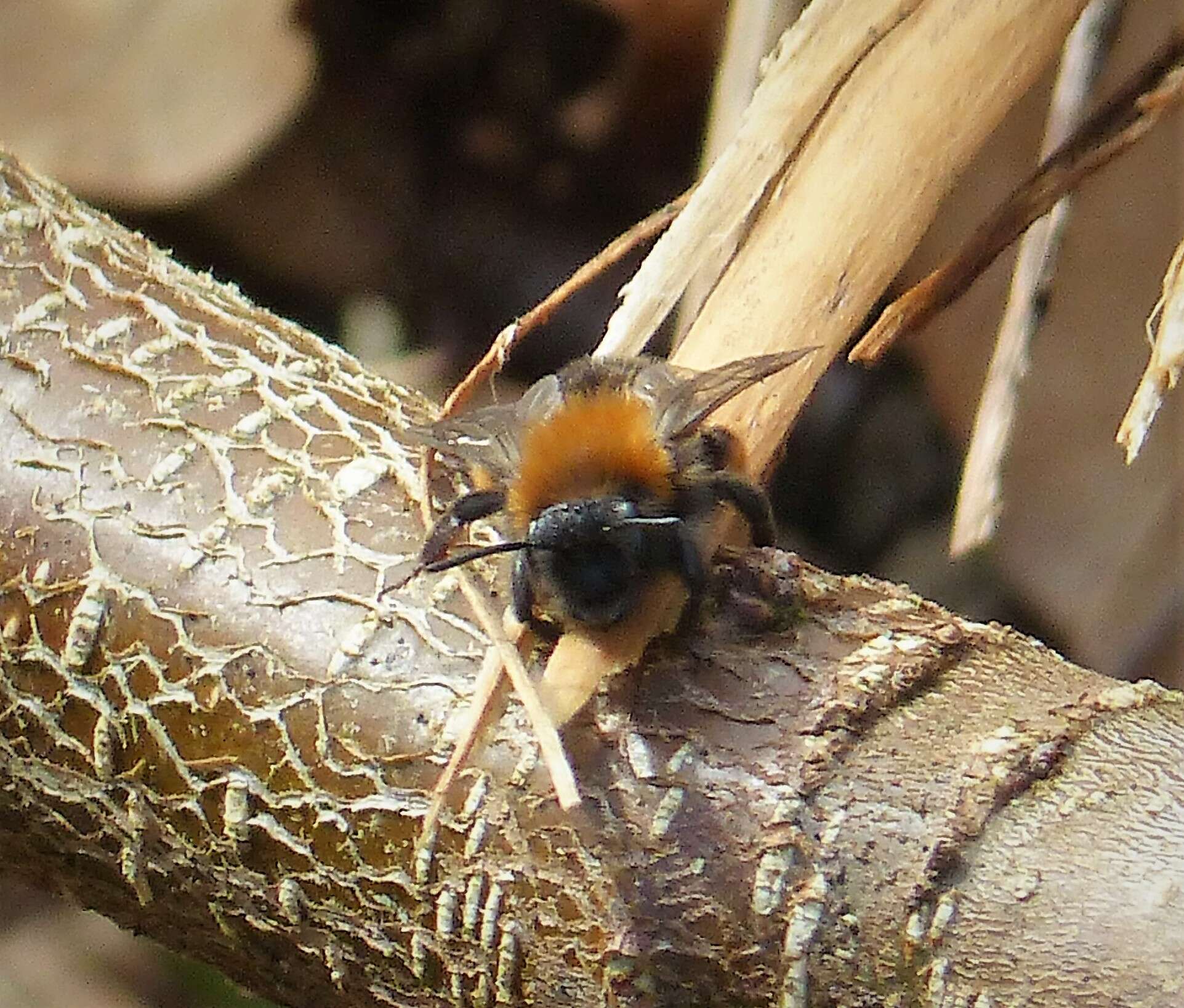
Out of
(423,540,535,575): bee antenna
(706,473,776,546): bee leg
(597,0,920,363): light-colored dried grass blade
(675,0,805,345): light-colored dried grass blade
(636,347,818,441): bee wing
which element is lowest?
(423,540,535,575): bee antenna

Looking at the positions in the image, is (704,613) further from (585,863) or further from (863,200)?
(863,200)

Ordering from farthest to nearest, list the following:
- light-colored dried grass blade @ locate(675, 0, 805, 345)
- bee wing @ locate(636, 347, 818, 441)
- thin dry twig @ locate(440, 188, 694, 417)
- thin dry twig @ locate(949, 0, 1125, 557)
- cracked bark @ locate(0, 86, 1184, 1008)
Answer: light-colored dried grass blade @ locate(675, 0, 805, 345) < thin dry twig @ locate(949, 0, 1125, 557) < thin dry twig @ locate(440, 188, 694, 417) < bee wing @ locate(636, 347, 818, 441) < cracked bark @ locate(0, 86, 1184, 1008)

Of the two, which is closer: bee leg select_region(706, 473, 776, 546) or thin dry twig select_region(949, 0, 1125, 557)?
bee leg select_region(706, 473, 776, 546)

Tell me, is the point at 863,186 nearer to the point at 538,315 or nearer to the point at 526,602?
the point at 538,315

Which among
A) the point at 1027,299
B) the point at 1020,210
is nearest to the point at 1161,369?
the point at 1020,210

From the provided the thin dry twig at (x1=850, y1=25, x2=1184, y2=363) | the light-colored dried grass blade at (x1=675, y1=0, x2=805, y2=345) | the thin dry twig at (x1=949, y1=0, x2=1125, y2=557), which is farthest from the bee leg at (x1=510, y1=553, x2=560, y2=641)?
the light-colored dried grass blade at (x1=675, y1=0, x2=805, y2=345)

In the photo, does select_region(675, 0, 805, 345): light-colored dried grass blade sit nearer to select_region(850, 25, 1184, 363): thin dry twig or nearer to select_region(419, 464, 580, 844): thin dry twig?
select_region(850, 25, 1184, 363): thin dry twig

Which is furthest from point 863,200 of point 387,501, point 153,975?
point 153,975
